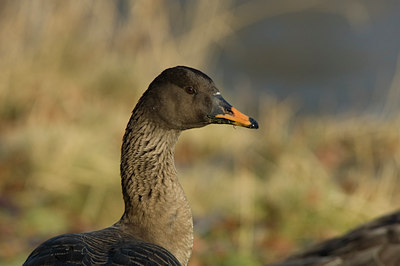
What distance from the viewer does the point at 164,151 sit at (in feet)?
13.0

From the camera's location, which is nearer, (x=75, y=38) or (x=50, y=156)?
(x=50, y=156)

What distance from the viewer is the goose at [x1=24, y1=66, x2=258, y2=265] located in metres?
3.84

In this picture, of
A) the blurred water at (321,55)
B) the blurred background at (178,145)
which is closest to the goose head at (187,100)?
the blurred background at (178,145)

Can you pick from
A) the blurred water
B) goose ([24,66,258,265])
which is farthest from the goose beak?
the blurred water

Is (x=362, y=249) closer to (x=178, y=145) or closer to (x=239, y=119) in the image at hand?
(x=239, y=119)

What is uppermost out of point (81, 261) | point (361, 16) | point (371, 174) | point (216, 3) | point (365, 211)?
point (361, 16)

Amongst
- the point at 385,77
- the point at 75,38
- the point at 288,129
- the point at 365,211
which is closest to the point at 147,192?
the point at 365,211

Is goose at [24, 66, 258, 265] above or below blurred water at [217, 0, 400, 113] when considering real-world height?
below

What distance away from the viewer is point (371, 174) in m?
7.33

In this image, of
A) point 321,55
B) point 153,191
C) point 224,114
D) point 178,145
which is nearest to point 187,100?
point 224,114

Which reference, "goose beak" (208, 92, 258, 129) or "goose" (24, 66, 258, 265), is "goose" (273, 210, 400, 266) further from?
"goose beak" (208, 92, 258, 129)

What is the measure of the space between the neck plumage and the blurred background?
73.8 inches

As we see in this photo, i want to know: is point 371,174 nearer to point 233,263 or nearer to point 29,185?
point 233,263

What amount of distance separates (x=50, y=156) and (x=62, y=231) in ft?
3.24
